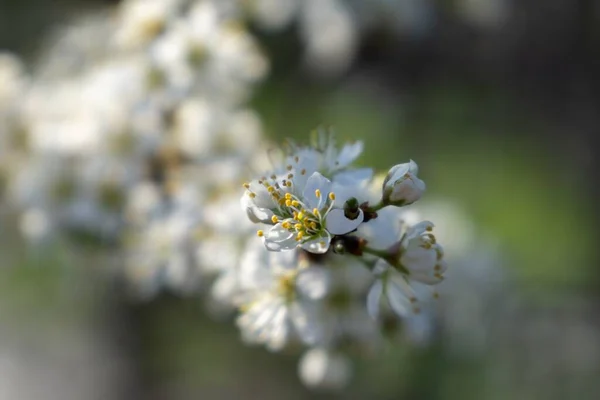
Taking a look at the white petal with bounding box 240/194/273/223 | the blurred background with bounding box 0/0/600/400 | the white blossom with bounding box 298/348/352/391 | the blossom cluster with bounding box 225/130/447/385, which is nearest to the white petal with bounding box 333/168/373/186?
the blossom cluster with bounding box 225/130/447/385

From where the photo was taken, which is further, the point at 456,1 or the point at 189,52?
the point at 456,1

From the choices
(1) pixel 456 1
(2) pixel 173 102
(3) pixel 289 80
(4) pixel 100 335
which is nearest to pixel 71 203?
(2) pixel 173 102

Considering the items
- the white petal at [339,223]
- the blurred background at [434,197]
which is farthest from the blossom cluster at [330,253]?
the blurred background at [434,197]

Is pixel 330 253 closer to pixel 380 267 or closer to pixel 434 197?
pixel 380 267

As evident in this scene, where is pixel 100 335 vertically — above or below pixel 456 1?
below

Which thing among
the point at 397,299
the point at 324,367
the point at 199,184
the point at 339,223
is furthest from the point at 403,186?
the point at 199,184

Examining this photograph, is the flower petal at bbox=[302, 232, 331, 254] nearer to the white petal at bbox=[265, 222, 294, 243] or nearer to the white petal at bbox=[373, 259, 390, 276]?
the white petal at bbox=[265, 222, 294, 243]

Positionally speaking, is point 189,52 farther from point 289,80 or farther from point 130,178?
point 289,80
